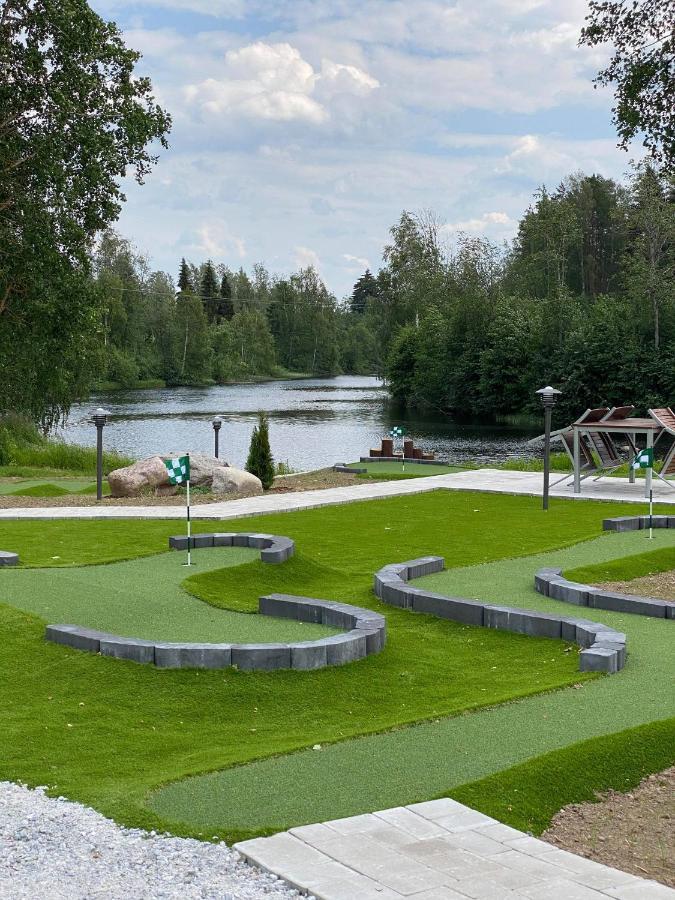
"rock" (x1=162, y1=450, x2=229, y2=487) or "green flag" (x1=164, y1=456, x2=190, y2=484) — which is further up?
"green flag" (x1=164, y1=456, x2=190, y2=484)

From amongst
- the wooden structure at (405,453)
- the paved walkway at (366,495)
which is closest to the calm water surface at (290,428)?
the wooden structure at (405,453)

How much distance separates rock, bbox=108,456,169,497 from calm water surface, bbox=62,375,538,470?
12.3 m

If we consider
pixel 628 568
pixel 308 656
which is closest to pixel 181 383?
pixel 628 568

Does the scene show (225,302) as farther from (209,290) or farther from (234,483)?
(234,483)

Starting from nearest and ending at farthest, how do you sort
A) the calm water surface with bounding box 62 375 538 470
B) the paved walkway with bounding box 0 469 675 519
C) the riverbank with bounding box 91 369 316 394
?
the paved walkway with bounding box 0 469 675 519 → the calm water surface with bounding box 62 375 538 470 → the riverbank with bounding box 91 369 316 394

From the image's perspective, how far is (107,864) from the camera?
4.23m

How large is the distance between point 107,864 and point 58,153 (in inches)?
726

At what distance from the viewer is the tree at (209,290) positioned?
110m

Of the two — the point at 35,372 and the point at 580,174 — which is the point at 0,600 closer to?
the point at 35,372

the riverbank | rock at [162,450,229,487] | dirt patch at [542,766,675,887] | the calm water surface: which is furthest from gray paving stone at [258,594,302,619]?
the riverbank

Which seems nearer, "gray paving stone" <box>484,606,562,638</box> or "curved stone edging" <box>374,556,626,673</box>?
"curved stone edging" <box>374,556,626,673</box>

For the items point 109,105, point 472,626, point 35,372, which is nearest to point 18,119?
point 109,105

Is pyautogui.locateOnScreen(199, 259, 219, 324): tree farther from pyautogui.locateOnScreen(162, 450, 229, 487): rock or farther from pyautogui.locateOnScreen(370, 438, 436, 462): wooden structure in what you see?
pyautogui.locateOnScreen(162, 450, 229, 487): rock

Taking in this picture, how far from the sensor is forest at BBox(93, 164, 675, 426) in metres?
47.1
